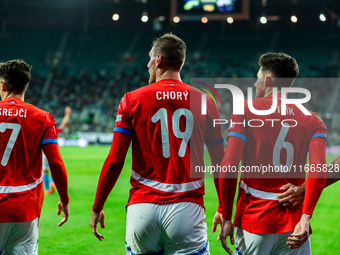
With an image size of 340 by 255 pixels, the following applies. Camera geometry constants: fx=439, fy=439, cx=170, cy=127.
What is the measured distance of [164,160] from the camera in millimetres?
3279

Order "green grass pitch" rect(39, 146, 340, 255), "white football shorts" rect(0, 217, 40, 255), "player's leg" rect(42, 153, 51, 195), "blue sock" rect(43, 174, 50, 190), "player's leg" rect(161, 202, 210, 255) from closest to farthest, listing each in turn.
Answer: "player's leg" rect(161, 202, 210, 255), "white football shorts" rect(0, 217, 40, 255), "green grass pitch" rect(39, 146, 340, 255), "player's leg" rect(42, 153, 51, 195), "blue sock" rect(43, 174, 50, 190)

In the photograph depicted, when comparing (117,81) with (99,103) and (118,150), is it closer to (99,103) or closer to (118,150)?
(99,103)

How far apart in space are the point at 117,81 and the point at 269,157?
42.1 meters

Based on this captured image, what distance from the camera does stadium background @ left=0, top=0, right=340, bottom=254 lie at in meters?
38.6

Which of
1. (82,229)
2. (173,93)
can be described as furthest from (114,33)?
(173,93)

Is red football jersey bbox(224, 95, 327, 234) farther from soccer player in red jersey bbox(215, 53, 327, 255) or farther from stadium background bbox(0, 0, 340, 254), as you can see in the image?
stadium background bbox(0, 0, 340, 254)

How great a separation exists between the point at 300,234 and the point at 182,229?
853 mm

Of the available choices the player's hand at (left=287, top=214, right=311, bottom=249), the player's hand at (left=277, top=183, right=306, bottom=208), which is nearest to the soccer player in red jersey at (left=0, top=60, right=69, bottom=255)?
the player's hand at (left=277, top=183, right=306, bottom=208)

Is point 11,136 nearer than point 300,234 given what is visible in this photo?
No

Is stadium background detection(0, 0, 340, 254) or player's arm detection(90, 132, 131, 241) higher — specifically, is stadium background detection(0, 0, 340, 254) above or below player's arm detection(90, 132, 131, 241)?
above

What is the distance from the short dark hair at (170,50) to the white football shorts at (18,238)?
5.97ft

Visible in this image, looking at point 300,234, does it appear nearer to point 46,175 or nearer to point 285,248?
point 285,248

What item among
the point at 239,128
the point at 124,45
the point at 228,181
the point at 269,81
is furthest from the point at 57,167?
the point at 124,45

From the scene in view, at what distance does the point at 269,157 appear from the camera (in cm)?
337
